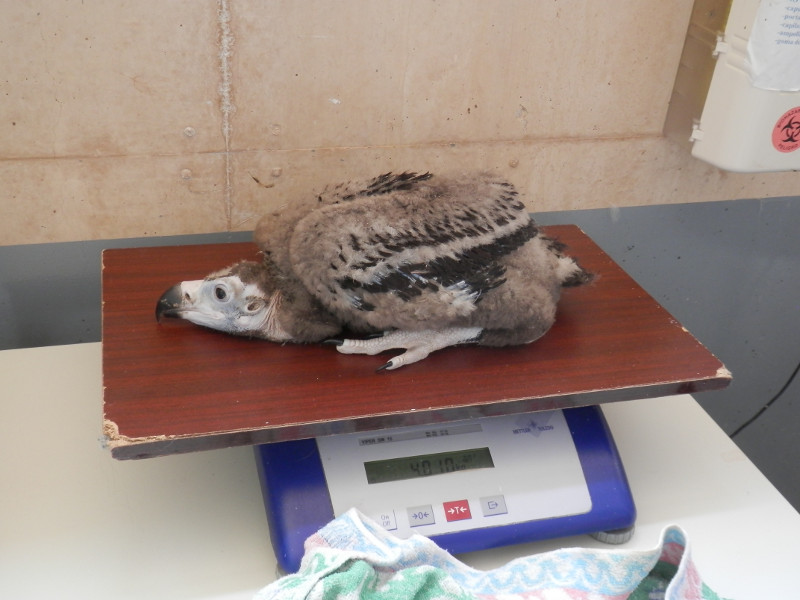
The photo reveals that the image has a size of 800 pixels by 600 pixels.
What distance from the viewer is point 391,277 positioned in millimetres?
843

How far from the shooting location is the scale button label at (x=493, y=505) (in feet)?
2.76

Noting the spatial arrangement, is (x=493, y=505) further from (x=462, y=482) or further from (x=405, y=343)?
(x=405, y=343)

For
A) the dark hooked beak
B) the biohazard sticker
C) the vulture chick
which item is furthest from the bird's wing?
the biohazard sticker

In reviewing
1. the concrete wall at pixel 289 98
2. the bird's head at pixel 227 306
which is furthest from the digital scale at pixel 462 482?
the concrete wall at pixel 289 98

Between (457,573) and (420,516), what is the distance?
0.22 feet

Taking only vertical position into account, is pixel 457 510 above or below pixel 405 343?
below

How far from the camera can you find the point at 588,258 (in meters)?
1.12

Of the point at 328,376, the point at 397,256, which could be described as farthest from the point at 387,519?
the point at 397,256

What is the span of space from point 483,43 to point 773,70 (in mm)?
413

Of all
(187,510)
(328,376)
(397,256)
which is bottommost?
(187,510)

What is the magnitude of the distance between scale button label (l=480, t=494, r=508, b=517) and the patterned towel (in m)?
0.05

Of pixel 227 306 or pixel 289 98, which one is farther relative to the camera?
pixel 289 98

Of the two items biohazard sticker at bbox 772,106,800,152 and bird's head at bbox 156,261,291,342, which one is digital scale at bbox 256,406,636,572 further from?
biohazard sticker at bbox 772,106,800,152

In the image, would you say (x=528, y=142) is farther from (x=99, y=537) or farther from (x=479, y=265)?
(x=99, y=537)
